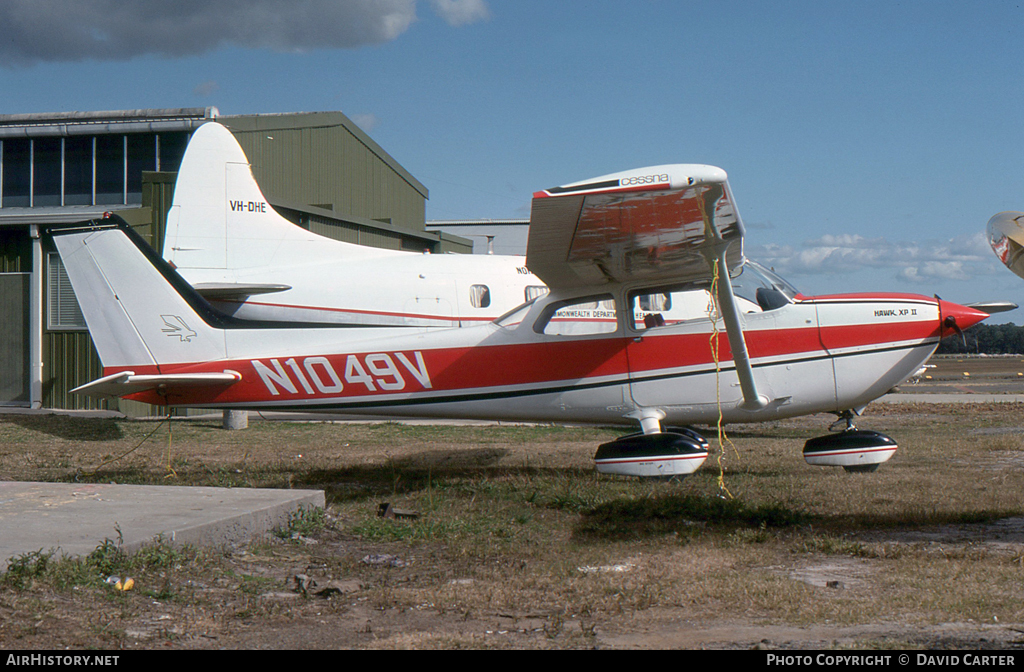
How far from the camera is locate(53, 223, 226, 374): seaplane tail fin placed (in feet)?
A: 26.1

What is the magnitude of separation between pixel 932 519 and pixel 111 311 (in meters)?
7.64

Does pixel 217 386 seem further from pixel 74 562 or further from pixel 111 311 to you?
pixel 74 562

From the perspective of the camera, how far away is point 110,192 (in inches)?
888

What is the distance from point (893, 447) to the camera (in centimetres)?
713

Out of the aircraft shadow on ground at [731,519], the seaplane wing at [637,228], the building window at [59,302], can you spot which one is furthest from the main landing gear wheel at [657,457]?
the building window at [59,302]

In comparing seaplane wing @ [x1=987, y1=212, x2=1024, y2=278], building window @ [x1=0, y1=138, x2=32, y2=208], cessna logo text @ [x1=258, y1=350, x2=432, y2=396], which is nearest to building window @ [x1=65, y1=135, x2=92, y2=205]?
building window @ [x1=0, y1=138, x2=32, y2=208]

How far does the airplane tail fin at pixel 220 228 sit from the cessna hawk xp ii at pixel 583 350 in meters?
4.86

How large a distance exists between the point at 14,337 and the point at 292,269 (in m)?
9.36

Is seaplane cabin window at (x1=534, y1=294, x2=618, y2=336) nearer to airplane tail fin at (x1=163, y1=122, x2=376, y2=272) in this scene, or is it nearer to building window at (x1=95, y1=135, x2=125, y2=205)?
airplane tail fin at (x1=163, y1=122, x2=376, y2=272)

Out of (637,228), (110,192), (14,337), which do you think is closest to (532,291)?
(637,228)

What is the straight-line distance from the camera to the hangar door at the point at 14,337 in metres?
17.8

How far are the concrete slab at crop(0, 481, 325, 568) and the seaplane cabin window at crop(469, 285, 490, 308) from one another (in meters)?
6.50

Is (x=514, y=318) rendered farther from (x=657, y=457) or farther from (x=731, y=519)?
(x=731, y=519)
